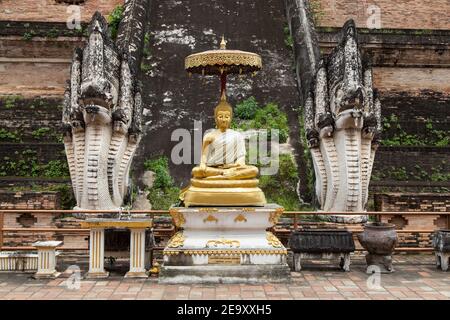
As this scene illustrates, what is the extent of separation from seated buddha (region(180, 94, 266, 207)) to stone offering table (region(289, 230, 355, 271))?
2.75 ft

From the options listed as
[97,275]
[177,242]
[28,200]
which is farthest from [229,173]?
[28,200]

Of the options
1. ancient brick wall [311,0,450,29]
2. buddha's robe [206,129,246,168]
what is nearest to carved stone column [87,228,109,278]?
buddha's robe [206,129,246,168]

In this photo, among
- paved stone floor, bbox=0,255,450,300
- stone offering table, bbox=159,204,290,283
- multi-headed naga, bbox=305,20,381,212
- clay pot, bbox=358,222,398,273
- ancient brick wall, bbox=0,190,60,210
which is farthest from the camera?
ancient brick wall, bbox=0,190,60,210

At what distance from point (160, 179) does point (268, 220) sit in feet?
11.1

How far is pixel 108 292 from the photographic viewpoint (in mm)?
5898

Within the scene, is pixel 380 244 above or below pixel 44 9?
below

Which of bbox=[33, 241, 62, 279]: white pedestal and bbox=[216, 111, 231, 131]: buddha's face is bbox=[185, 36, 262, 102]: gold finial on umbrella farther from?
bbox=[33, 241, 62, 279]: white pedestal

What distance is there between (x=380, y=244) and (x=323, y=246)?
2.25 ft

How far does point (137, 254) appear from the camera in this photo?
6.64 metres

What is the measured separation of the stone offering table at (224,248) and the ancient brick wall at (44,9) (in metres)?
9.66

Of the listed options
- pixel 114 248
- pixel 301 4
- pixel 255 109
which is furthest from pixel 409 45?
pixel 114 248

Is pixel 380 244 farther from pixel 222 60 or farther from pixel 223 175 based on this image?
pixel 222 60

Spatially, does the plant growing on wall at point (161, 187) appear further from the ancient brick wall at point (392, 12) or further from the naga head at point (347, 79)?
the ancient brick wall at point (392, 12)

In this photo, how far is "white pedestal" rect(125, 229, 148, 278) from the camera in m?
6.60
